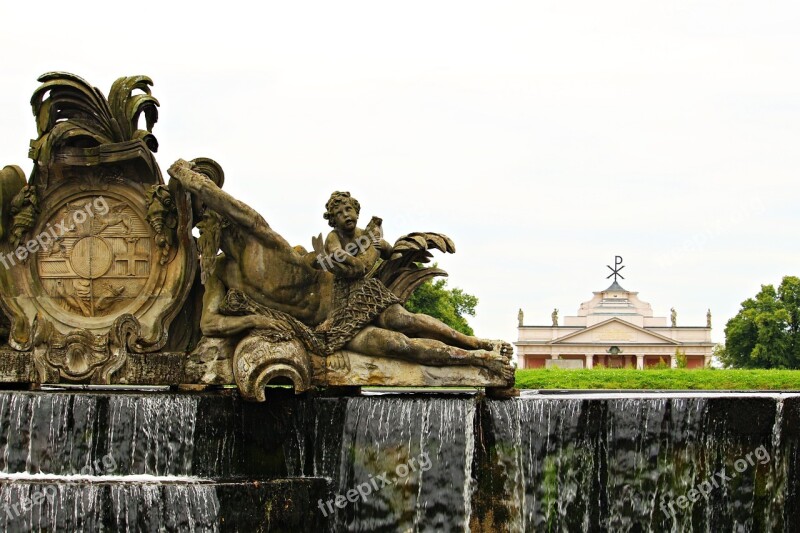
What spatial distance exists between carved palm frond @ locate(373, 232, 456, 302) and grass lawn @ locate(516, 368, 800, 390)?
53.9 feet

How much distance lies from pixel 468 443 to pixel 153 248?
4.11m

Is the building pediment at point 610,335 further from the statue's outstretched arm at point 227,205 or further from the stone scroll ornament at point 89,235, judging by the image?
the statue's outstretched arm at point 227,205

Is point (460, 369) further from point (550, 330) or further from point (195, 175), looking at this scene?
point (550, 330)

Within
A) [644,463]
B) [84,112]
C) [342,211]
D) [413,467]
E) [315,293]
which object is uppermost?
[84,112]

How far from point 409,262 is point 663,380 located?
18.5m

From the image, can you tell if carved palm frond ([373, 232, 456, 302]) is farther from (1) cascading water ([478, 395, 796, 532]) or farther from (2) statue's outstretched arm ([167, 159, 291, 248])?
(1) cascading water ([478, 395, 796, 532])

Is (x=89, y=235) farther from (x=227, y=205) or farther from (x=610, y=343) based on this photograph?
(x=610, y=343)

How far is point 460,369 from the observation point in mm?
13484

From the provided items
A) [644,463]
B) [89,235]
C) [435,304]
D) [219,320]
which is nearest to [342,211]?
[219,320]

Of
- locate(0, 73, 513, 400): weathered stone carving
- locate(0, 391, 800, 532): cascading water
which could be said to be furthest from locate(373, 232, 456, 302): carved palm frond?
locate(0, 391, 800, 532): cascading water

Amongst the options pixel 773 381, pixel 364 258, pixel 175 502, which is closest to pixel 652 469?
pixel 364 258

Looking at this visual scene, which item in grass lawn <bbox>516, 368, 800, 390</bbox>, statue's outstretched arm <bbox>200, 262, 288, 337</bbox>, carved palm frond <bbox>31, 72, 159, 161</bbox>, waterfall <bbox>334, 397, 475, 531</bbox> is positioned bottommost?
waterfall <bbox>334, 397, 475, 531</bbox>

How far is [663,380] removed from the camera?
1230 inches

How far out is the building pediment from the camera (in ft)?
303
